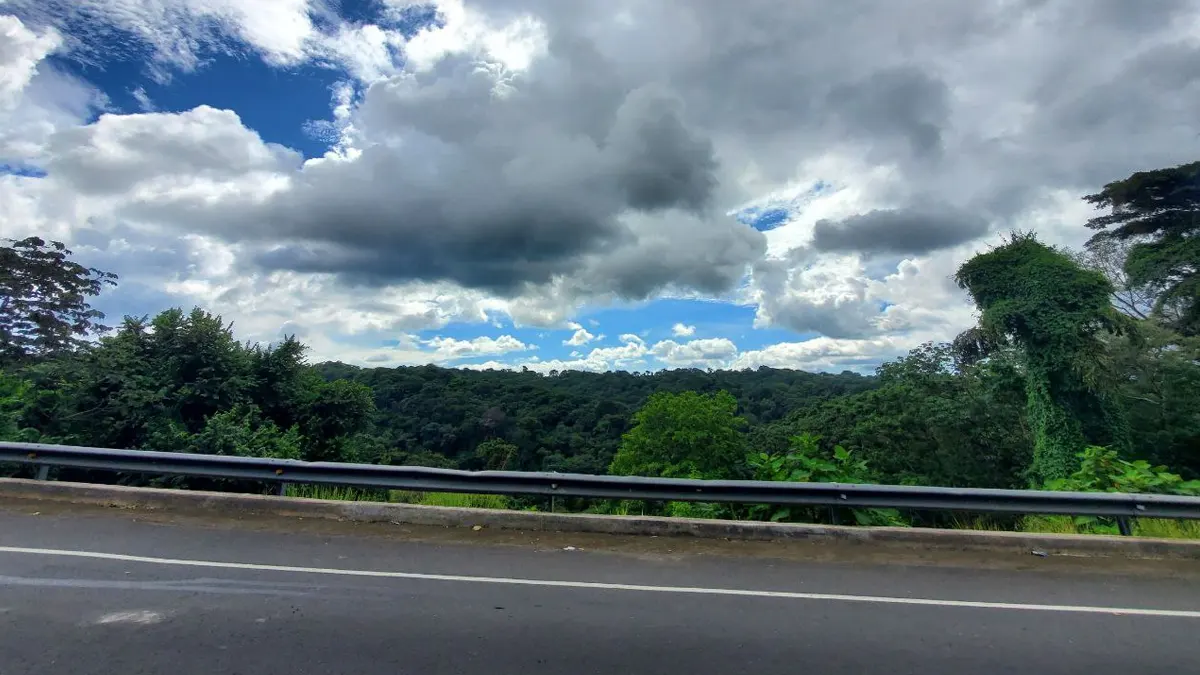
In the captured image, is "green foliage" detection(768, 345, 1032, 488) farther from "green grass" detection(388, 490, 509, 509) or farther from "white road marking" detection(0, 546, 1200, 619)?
"white road marking" detection(0, 546, 1200, 619)

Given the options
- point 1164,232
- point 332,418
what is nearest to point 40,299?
point 332,418

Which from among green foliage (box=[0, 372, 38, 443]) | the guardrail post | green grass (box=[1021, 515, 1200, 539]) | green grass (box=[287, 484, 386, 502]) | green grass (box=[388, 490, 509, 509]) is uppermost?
green foliage (box=[0, 372, 38, 443])

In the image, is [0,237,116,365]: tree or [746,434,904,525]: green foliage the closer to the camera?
[746,434,904,525]: green foliage

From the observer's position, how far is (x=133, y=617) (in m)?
4.73

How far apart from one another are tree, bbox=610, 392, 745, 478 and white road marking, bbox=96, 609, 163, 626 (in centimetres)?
2975

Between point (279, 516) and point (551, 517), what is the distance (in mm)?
3331

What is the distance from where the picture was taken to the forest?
14000 mm

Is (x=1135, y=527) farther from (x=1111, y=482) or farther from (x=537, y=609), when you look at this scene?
(x=537, y=609)

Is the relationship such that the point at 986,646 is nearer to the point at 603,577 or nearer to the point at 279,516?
the point at 603,577

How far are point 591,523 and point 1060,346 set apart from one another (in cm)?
2460

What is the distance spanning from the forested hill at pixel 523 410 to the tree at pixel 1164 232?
17762 mm

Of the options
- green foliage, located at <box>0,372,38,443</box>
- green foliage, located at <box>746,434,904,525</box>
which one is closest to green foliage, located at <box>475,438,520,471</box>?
green foliage, located at <box>0,372,38,443</box>

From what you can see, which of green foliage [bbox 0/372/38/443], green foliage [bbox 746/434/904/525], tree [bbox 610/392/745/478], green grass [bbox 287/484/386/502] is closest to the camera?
green foliage [bbox 746/434/904/525]


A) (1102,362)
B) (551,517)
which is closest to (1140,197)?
(1102,362)
